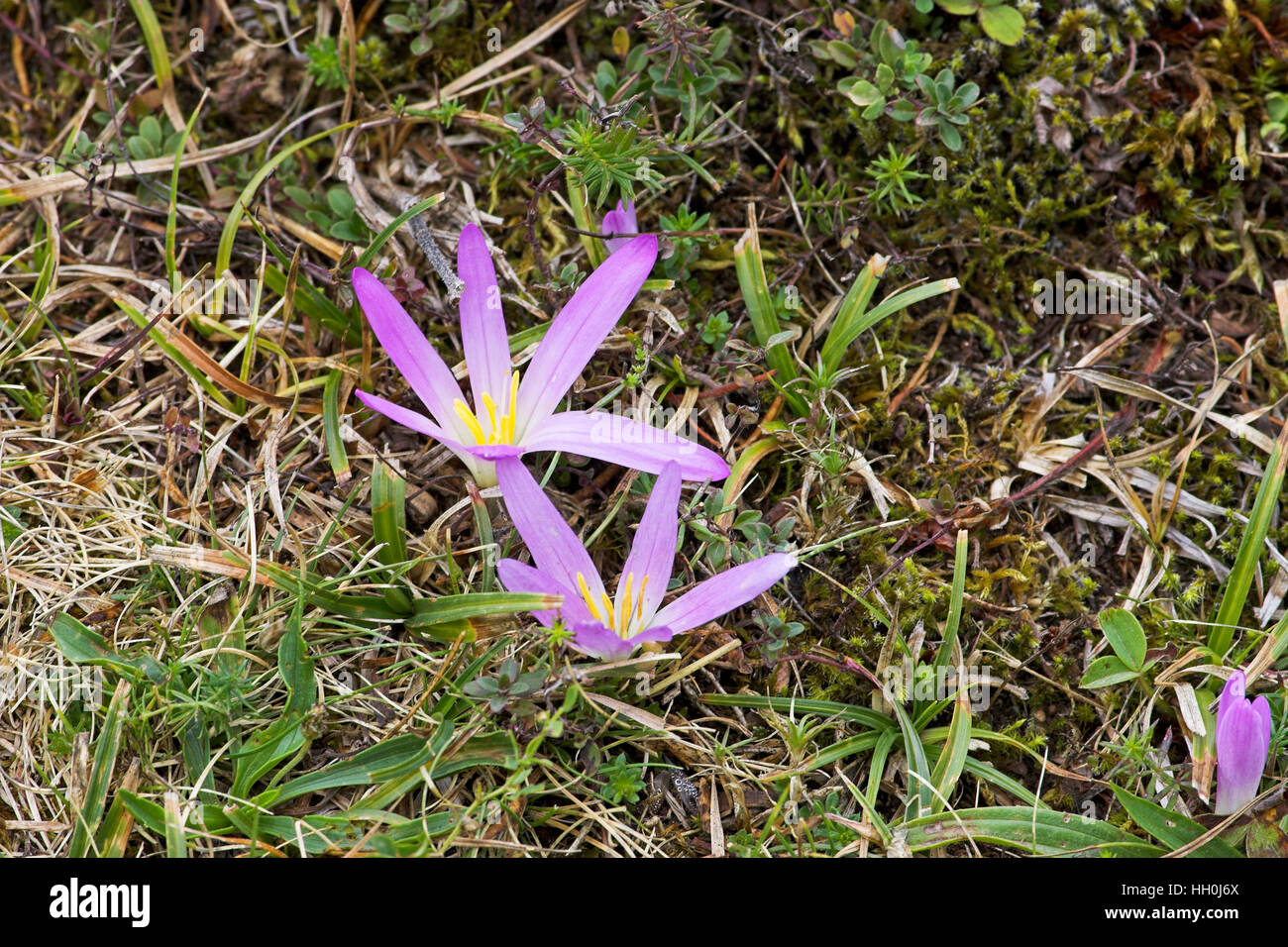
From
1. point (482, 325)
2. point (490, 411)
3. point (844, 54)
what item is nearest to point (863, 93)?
point (844, 54)

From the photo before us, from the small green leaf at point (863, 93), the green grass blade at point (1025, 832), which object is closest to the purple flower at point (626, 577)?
the green grass blade at point (1025, 832)

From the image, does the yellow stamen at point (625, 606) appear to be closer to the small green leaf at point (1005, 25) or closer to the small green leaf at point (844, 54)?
the small green leaf at point (844, 54)

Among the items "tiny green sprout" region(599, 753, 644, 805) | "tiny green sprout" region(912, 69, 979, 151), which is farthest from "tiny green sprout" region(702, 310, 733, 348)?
"tiny green sprout" region(599, 753, 644, 805)

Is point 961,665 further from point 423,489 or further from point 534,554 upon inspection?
point 423,489

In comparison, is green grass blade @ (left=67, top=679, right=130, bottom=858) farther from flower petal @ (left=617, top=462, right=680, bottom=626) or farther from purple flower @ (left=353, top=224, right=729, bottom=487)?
flower petal @ (left=617, top=462, right=680, bottom=626)

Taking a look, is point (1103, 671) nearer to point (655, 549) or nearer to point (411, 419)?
point (655, 549)

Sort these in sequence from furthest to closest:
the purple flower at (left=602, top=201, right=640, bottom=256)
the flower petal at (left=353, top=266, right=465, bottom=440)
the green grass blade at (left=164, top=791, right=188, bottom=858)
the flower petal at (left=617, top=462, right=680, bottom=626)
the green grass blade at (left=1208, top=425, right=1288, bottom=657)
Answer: the purple flower at (left=602, top=201, right=640, bottom=256) < the green grass blade at (left=1208, top=425, right=1288, bottom=657) < the flower petal at (left=353, top=266, right=465, bottom=440) < the flower petal at (left=617, top=462, right=680, bottom=626) < the green grass blade at (left=164, top=791, right=188, bottom=858)

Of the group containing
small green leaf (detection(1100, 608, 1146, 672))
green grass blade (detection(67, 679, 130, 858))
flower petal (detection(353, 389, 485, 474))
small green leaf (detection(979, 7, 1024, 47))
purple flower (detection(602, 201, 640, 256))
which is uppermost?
small green leaf (detection(979, 7, 1024, 47))
